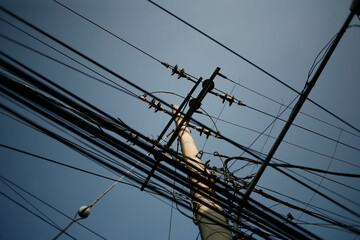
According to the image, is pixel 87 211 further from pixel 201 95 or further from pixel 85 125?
pixel 201 95

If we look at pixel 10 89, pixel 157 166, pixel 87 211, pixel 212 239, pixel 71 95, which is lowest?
pixel 87 211

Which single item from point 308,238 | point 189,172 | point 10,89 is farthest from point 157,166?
point 308,238

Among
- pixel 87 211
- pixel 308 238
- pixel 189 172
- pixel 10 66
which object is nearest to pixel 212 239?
pixel 308 238

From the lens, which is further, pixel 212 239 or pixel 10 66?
pixel 212 239

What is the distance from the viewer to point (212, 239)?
292 centimetres

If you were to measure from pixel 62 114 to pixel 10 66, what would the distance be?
53 centimetres

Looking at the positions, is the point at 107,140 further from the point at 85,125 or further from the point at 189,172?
the point at 189,172

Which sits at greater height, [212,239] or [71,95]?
[71,95]

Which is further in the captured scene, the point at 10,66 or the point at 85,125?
the point at 85,125

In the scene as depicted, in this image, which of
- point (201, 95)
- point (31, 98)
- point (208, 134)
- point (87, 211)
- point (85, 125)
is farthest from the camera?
point (208, 134)

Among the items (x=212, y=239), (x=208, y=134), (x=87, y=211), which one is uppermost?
(x=208, y=134)

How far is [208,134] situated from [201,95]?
2.30m

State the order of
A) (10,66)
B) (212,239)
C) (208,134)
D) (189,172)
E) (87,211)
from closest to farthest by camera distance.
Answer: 1. (10,66)
2. (189,172)
3. (212,239)
4. (87,211)
5. (208,134)

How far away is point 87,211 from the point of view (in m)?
3.26
